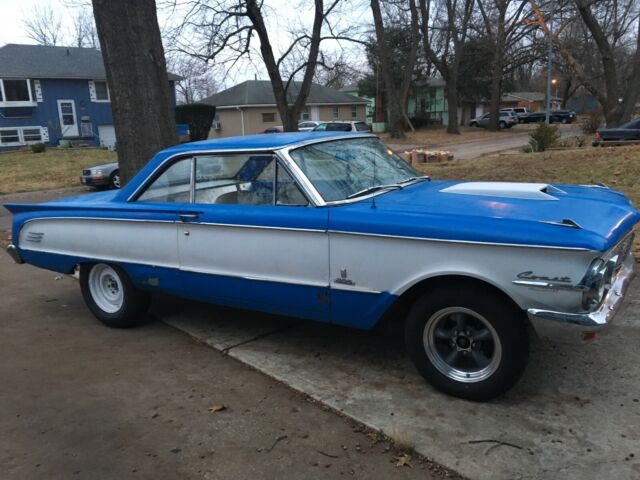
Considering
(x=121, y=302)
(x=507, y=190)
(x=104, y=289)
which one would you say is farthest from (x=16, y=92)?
(x=507, y=190)

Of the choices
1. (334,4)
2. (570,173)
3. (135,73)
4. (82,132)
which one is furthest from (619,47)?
(135,73)

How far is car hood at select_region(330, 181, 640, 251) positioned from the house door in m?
36.9

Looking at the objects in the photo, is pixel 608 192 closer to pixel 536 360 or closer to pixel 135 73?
pixel 536 360

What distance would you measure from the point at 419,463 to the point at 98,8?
257 inches

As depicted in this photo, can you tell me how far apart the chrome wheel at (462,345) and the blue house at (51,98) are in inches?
1343

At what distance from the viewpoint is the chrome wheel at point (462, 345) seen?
130 inches

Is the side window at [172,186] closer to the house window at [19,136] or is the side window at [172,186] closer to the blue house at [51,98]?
the blue house at [51,98]

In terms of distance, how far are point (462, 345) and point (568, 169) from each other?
8.75 meters

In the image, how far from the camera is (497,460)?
2842mm

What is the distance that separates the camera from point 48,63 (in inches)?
1442

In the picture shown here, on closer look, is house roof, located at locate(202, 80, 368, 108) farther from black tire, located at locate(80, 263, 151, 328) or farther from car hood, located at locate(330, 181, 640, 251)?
car hood, located at locate(330, 181, 640, 251)

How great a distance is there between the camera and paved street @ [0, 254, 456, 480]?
115 inches

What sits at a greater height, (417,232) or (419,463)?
(417,232)

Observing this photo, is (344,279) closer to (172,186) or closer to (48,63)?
(172,186)
